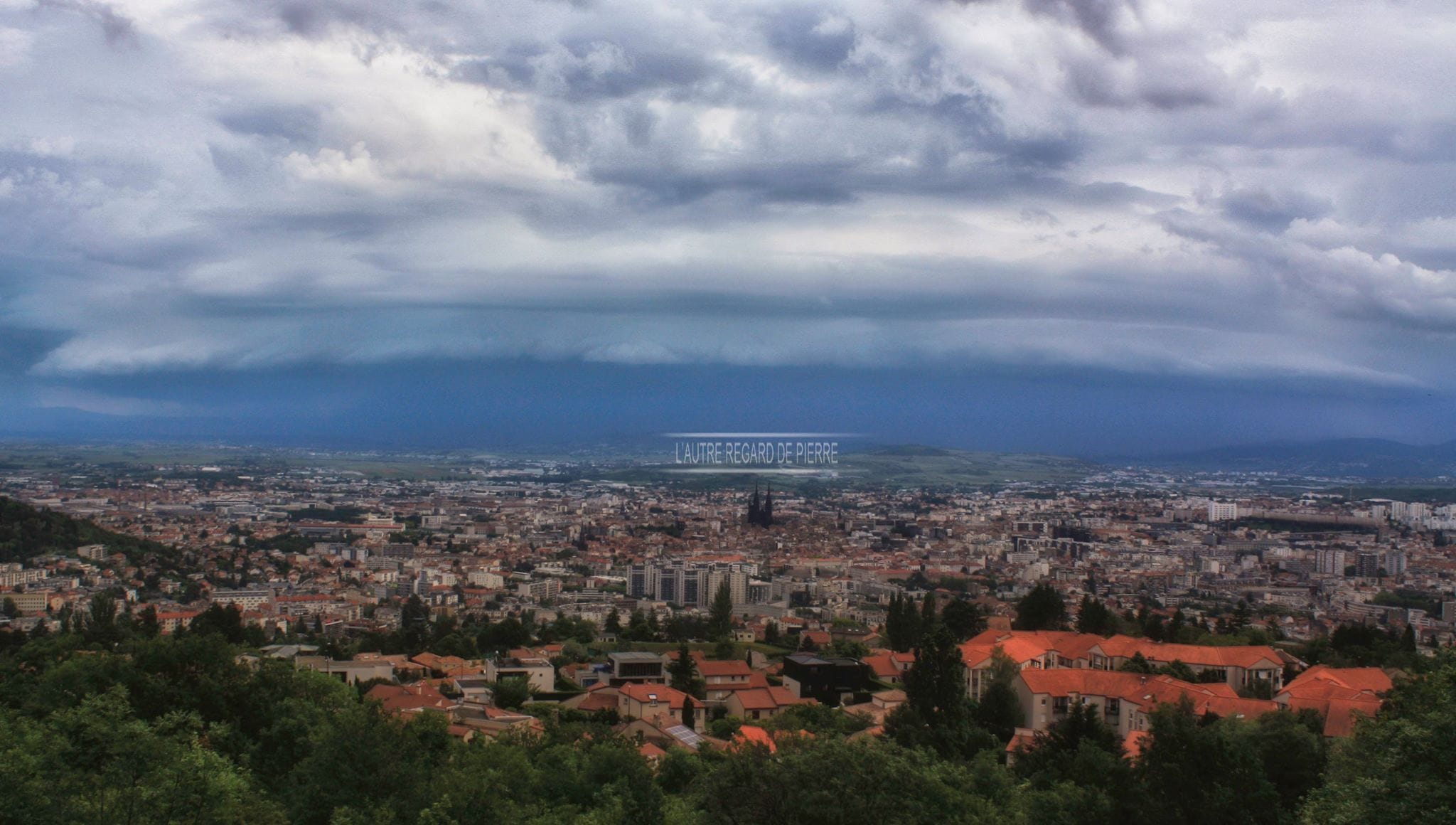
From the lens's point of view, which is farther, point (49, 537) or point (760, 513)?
point (760, 513)

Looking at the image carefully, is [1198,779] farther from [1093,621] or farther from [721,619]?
[721,619]

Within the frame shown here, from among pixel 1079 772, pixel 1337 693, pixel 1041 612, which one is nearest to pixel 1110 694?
pixel 1337 693

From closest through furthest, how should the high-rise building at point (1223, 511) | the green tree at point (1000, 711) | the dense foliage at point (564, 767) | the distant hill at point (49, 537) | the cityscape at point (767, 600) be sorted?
the dense foliage at point (564, 767)
the cityscape at point (767, 600)
the green tree at point (1000, 711)
the distant hill at point (49, 537)
the high-rise building at point (1223, 511)

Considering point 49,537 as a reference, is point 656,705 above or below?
above

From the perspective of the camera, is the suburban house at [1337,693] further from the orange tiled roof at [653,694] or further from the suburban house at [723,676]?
the orange tiled roof at [653,694]

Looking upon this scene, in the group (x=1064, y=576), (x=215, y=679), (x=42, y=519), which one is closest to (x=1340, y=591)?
(x=1064, y=576)

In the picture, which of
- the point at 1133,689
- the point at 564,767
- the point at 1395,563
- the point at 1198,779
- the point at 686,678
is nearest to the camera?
the point at 1198,779

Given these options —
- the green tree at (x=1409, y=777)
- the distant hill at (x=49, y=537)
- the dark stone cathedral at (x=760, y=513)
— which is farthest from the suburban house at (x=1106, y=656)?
the dark stone cathedral at (x=760, y=513)
